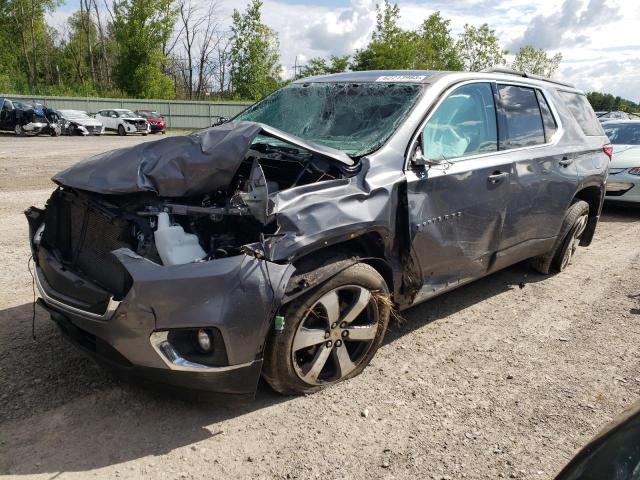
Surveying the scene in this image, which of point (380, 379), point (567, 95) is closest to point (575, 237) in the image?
point (567, 95)

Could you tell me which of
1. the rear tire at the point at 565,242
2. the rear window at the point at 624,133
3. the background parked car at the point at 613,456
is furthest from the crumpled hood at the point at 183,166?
the rear window at the point at 624,133

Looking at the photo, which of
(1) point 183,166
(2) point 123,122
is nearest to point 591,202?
(1) point 183,166

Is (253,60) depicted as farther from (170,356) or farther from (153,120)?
(170,356)

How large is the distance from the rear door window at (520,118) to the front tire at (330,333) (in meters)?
1.87

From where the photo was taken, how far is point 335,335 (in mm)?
3150

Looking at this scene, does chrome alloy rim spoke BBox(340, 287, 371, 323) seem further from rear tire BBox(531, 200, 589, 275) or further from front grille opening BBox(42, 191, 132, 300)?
rear tire BBox(531, 200, 589, 275)

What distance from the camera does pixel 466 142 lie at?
13.2 ft

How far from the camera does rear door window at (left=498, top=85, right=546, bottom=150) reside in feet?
14.4

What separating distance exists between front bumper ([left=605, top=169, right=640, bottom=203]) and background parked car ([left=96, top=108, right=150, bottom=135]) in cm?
2639

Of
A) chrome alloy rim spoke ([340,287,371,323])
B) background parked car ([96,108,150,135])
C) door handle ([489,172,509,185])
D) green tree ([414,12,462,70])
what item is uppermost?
green tree ([414,12,462,70])

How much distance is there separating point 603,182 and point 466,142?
8.44 feet

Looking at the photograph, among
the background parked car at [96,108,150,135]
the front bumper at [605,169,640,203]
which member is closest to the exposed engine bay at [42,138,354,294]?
the front bumper at [605,169,640,203]

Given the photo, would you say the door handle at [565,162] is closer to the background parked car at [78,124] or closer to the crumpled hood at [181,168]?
the crumpled hood at [181,168]

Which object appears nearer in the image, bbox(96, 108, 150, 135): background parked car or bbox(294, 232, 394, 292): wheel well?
bbox(294, 232, 394, 292): wheel well
